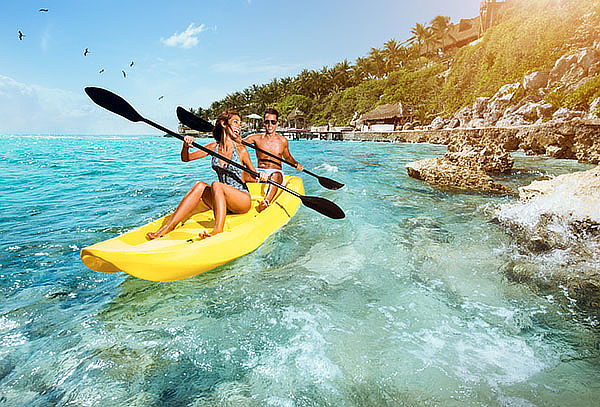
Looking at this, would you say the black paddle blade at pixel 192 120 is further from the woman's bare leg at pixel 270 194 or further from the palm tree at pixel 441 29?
the palm tree at pixel 441 29

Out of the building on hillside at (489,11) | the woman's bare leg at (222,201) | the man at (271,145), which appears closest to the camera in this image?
the woman's bare leg at (222,201)

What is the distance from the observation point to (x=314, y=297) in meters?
3.09

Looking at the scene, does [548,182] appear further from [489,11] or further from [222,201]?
[489,11]

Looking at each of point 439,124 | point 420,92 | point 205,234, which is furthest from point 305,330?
point 420,92

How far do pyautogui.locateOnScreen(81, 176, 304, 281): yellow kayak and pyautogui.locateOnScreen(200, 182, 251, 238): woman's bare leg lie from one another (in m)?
0.11

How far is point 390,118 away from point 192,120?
35054mm

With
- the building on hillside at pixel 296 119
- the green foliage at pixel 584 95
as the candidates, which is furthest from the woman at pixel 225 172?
the building on hillside at pixel 296 119

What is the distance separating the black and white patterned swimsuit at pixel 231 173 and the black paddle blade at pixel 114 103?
115 centimetres

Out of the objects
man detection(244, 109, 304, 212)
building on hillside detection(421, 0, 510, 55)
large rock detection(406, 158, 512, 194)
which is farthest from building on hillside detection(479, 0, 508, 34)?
man detection(244, 109, 304, 212)

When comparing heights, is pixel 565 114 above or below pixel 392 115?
below

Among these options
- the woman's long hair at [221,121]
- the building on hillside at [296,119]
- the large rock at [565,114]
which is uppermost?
the building on hillside at [296,119]

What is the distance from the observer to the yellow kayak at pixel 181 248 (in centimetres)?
257

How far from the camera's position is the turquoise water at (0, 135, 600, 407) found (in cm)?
200

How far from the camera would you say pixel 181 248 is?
9.19 ft
